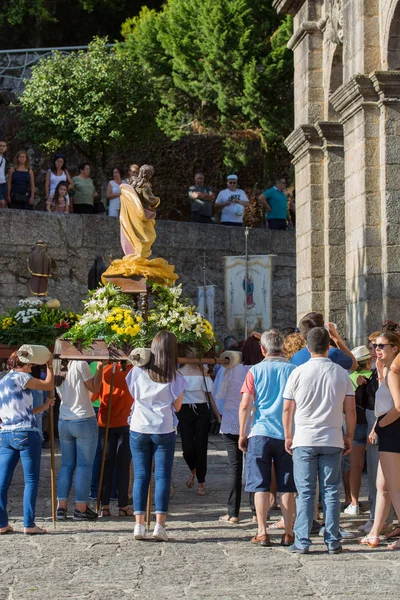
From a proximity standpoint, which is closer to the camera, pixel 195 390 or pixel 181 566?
pixel 181 566

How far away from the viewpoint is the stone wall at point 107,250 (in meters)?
21.6

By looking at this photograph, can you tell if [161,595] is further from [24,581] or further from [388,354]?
[388,354]

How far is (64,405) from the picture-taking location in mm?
11078

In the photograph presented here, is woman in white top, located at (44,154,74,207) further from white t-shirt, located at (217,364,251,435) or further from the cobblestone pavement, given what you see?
the cobblestone pavement

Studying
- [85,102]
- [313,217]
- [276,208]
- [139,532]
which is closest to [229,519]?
[139,532]

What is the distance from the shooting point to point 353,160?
15.3 meters

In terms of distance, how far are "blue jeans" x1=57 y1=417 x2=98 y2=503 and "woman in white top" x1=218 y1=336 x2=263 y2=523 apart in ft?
4.09

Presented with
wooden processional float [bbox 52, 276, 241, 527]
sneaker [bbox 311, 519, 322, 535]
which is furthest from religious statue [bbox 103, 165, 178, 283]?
sneaker [bbox 311, 519, 322, 535]

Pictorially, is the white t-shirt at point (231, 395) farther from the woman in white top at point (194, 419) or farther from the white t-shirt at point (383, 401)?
the white t-shirt at point (383, 401)

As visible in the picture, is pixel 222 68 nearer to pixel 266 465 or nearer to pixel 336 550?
pixel 266 465

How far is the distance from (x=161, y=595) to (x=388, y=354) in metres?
3.20

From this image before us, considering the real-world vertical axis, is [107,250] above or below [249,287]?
above

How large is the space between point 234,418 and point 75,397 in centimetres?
151

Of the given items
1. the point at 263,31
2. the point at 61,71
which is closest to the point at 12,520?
the point at 61,71
